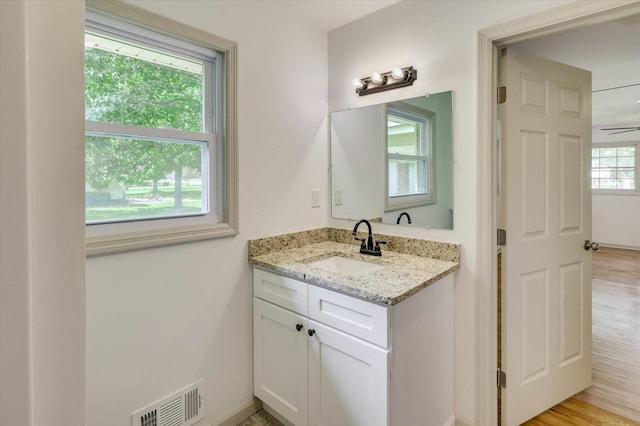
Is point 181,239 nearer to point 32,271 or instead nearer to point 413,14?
point 32,271

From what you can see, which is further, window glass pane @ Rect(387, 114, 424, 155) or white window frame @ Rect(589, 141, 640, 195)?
white window frame @ Rect(589, 141, 640, 195)

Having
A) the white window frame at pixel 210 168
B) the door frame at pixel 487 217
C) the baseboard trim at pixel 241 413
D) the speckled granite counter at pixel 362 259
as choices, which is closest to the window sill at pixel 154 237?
the white window frame at pixel 210 168

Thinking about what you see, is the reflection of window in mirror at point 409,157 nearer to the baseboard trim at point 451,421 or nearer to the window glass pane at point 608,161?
the baseboard trim at point 451,421

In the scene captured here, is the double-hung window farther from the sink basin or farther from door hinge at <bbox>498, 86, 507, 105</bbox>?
the sink basin

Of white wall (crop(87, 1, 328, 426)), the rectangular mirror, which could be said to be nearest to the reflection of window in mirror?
the rectangular mirror

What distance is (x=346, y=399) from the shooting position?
147 cm

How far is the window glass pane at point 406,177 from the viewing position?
1978 mm

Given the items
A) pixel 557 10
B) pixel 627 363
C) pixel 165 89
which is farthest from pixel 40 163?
pixel 627 363

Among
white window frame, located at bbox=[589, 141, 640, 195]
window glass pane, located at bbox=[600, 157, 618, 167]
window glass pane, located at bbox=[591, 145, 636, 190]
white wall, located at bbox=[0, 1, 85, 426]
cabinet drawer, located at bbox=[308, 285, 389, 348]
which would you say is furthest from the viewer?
window glass pane, located at bbox=[600, 157, 618, 167]

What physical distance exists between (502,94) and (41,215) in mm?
2000

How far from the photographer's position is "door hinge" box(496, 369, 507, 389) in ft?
5.85

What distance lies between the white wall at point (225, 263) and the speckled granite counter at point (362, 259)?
0.10m

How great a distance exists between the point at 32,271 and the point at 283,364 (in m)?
1.68

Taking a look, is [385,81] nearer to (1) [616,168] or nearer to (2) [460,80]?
Result: (2) [460,80]
